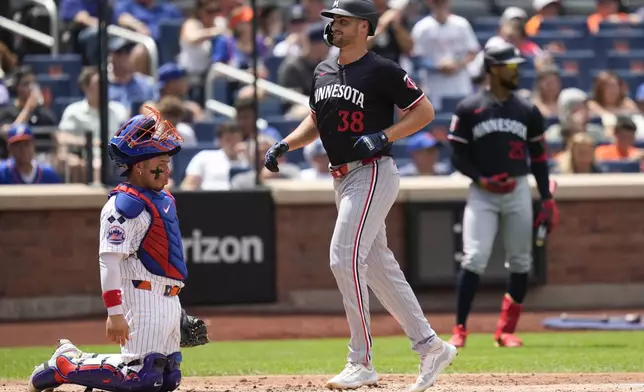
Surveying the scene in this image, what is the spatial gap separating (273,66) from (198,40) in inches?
35.6

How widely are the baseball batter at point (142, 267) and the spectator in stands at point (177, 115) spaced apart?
237 inches

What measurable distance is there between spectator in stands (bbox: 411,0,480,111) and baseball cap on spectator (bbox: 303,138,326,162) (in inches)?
79.4

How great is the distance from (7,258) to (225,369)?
12.3 feet

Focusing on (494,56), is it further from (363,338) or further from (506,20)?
(506,20)

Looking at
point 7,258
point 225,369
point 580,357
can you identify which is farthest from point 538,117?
point 7,258

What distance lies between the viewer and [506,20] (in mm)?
14844

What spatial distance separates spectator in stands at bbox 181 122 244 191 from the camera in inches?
458

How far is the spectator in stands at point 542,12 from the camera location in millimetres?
16547

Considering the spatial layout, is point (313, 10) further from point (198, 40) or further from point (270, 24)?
point (198, 40)

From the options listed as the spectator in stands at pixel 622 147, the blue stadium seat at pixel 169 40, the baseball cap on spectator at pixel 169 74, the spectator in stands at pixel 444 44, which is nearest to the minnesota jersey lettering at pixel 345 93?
the baseball cap on spectator at pixel 169 74

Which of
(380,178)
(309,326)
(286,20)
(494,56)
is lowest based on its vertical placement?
(309,326)

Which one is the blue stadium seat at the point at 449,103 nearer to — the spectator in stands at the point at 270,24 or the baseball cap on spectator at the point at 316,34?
the baseball cap on spectator at the point at 316,34

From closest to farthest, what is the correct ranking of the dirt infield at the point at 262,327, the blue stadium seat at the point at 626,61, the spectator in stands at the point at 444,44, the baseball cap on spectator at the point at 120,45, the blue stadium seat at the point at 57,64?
the dirt infield at the point at 262,327, the baseball cap on spectator at the point at 120,45, the blue stadium seat at the point at 57,64, the spectator in stands at the point at 444,44, the blue stadium seat at the point at 626,61

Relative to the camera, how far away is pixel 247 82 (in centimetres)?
1346
